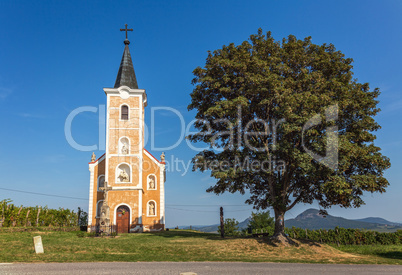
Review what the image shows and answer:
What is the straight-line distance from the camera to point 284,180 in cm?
2247

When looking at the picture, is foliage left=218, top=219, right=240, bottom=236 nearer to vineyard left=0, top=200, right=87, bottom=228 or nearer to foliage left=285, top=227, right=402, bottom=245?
foliage left=285, top=227, right=402, bottom=245

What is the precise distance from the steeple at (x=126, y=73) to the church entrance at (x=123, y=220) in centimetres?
1351

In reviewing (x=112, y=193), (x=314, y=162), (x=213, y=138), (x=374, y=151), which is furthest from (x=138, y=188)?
(x=374, y=151)

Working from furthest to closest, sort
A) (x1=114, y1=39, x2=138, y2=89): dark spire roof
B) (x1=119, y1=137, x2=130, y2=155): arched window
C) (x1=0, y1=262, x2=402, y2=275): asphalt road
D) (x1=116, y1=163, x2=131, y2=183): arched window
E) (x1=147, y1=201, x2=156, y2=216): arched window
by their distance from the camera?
(x1=114, y1=39, x2=138, y2=89): dark spire roof < (x1=147, y1=201, x2=156, y2=216): arched window < (x1=119, y1=137, x2=130, y2=155): arched window < (x1=116, y1=163, x2=131, y2=183): arched window < (x1=0, y1=262, x2=402, y2=275): asphalt road

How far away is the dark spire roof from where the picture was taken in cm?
3603

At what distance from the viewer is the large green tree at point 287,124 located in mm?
19750

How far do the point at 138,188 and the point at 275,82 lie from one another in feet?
60.4

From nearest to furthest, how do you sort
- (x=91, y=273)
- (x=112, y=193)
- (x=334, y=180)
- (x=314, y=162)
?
(x=91, y=273) → (x=334, y=180) → (x=314, y=162) → (x=112, y=193)

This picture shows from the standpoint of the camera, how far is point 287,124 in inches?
776

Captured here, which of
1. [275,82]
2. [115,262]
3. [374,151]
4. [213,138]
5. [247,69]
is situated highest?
[247,69]

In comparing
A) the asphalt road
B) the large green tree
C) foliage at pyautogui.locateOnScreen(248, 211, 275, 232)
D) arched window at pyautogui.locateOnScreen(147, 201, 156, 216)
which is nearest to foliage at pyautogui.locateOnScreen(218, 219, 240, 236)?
foliage at pyautogui.locateOnScreen(248, 211, 275, 232)

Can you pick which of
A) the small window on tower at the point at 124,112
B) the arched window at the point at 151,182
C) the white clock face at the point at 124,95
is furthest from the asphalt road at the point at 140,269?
the white clock face at the point at 124,95

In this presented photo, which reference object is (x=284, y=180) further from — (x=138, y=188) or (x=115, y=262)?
(x=138, y=188)

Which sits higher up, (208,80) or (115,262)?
(208,80)
